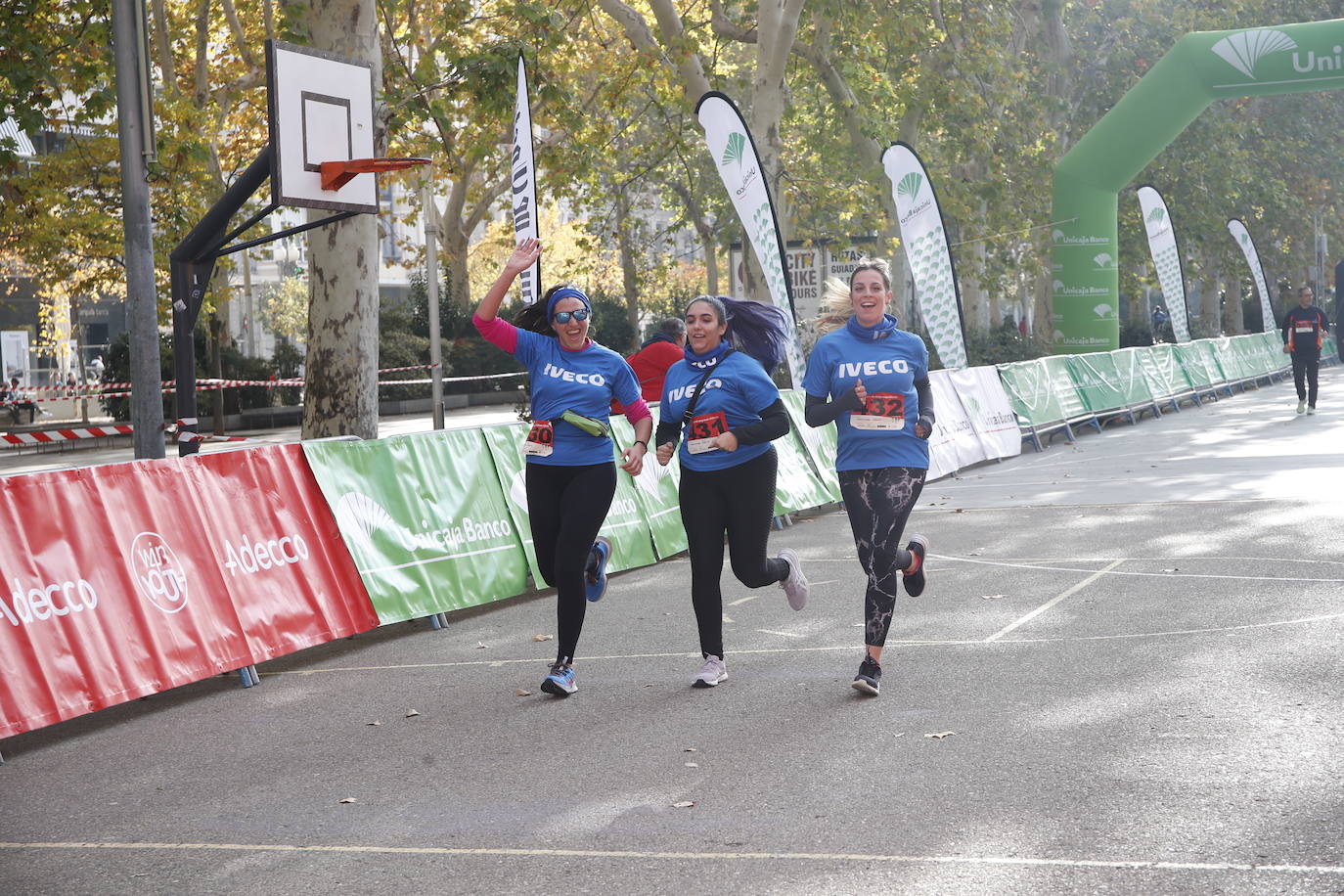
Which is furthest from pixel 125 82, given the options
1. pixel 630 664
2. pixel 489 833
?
pixel 489 833

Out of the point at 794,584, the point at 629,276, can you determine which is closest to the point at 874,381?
the point at 794,584

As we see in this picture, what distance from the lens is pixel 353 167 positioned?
11.0 meters

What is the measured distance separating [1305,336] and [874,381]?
60.4ft

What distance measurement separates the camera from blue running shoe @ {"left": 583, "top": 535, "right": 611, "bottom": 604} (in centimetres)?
716

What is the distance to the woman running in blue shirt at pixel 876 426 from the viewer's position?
6.83m

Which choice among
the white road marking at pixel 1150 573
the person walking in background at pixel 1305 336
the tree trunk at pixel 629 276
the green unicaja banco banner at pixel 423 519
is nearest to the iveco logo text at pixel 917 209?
the person walking in background at pixel 1305 336

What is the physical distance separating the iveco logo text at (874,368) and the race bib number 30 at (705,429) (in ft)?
2.00

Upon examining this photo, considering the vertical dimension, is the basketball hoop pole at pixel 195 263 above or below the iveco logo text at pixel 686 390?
above

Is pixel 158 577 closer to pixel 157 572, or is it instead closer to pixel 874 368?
pixel 157 572

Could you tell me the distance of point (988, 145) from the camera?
3145 cm

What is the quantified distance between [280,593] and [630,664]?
1.96 metres

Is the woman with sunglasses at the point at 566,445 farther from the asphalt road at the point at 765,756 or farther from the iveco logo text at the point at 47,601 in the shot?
the iveco logo text at the point at 47,601

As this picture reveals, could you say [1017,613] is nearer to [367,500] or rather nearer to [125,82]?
[367,500]

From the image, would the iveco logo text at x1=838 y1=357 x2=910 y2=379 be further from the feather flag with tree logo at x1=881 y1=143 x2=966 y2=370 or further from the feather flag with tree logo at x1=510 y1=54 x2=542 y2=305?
the feather flag with tree logo at x1=881 y1=143 x2=966 y2=370
